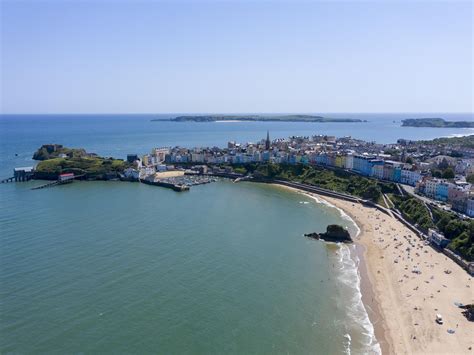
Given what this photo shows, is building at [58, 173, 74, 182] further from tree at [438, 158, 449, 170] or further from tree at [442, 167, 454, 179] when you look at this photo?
tree at [438, 158, 449, 170]

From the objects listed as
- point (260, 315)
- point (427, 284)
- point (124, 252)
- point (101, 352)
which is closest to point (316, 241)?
point (427, 284)

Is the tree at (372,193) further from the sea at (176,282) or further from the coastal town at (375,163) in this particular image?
the sea at (176,282)

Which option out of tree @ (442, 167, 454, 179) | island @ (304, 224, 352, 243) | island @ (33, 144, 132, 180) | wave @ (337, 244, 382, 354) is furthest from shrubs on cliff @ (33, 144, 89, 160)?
tree @ (442, 167, 454, 179)

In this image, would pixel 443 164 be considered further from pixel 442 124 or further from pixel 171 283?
pixel 442 124

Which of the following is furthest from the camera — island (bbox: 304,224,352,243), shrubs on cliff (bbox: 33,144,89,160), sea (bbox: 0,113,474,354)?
shrubs on cliff (bbox: 33,144,89,160)

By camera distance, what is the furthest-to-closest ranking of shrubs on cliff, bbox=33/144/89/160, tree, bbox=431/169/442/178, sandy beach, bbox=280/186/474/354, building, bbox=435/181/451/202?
shrubs on cliff, bbox=33/144/89/160 < tree, bbox=431/169/442/178 < building, bbox=435/181/451/202 < sandy beach, bbox=280/186/474/354

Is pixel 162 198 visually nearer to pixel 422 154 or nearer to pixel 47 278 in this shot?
pixel 47 278
